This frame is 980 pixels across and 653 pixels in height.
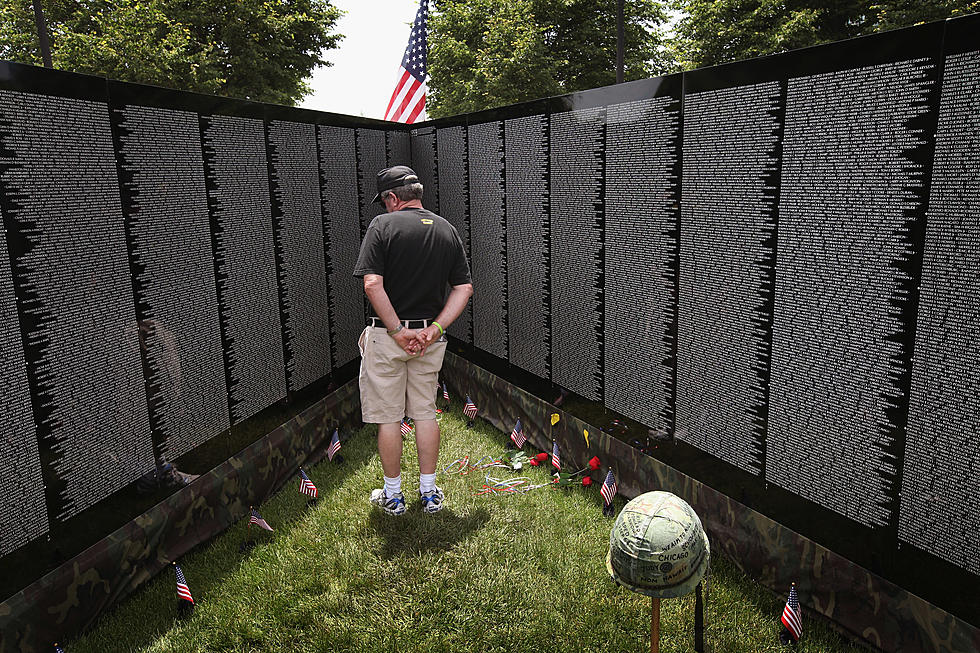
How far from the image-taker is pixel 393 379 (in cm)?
465

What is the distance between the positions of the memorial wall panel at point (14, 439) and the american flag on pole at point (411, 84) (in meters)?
Answer: 7.22

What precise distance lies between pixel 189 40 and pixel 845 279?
2128 cm

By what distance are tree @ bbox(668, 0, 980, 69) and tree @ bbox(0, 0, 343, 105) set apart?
1314 centimetres

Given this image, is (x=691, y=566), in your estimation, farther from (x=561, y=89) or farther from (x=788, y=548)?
(x=561, y=89)

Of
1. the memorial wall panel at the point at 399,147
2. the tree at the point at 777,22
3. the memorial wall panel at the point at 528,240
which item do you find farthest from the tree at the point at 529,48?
the memorial wall panel at the point at 528,240

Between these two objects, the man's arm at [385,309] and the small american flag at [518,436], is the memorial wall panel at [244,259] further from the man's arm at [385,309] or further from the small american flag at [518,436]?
the small american flag at [518,436]

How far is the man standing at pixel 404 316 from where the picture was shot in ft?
14.5

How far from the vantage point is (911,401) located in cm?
279

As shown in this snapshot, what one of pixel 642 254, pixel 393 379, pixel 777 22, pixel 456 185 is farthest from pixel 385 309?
pixel 777 22

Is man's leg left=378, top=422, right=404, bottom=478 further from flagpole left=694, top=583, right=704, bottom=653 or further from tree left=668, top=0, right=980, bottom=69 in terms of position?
tree left=668, top=0, right=980, bottom=69

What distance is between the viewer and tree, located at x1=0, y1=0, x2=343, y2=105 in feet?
61.1

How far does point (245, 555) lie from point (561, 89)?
2233cm

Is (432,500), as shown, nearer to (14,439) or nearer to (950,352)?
(14,439)

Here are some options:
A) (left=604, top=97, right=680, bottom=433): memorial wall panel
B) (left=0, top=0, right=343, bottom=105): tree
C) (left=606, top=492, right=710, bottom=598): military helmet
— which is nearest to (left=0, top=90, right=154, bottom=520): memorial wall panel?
(left=606, top=492, right=710, bottom=598): military helmet
